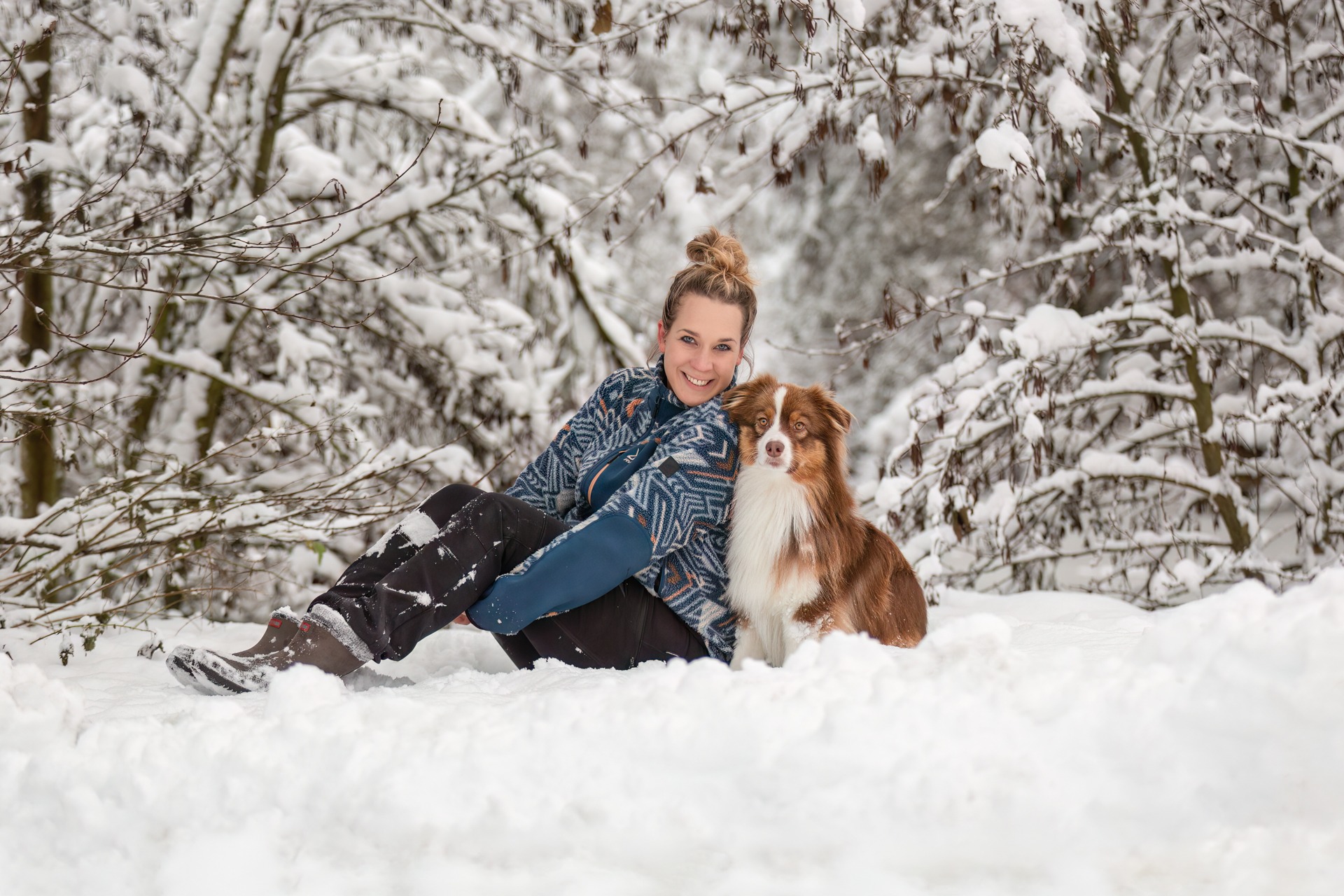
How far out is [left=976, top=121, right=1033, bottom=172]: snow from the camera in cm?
346

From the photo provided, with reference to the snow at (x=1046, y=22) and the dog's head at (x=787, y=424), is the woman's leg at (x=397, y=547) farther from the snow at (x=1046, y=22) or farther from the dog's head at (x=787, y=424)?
the snow at (x=1046, y=22)

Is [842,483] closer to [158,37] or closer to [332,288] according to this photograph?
[332,288]

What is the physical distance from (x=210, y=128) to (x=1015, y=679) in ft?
16.6

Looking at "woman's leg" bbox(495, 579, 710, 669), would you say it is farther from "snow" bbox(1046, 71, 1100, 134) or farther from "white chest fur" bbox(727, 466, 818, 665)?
"snow" bbox(1046, 71, 1100, 134)

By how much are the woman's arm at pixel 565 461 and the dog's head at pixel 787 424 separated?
0.55 meters

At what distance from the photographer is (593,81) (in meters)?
5.91

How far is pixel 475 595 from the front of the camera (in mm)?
2814

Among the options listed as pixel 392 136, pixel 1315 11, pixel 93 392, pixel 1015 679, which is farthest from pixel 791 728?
pixel 392 136

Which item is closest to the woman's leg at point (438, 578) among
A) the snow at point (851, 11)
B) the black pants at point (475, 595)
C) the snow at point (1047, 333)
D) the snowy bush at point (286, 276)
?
the black pants at point (475, 595)

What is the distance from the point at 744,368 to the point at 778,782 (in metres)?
3.60

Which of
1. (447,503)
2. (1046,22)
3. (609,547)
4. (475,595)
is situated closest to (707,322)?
(609,547)

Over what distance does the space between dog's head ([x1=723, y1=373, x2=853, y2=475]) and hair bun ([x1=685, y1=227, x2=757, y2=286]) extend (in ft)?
1.28

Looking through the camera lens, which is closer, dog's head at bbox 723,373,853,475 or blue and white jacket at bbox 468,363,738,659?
blue and white jacket at bbox 468,363,738,659

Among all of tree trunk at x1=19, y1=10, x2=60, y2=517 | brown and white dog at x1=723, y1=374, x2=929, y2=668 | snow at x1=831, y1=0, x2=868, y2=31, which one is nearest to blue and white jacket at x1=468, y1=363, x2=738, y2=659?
brown and white dog at x1=723, y1=374, x2=929, y2=668
